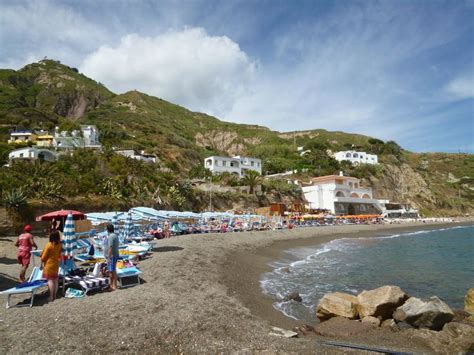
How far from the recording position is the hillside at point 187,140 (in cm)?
6888

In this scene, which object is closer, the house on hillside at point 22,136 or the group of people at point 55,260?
Result: the group of people at point 55,260

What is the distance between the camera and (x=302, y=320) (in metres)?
8.70

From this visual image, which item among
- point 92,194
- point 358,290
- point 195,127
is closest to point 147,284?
point 358,290

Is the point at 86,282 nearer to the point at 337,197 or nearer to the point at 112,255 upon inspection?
the point at 112,255

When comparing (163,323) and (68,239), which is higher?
(68,239)

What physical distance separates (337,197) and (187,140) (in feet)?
174

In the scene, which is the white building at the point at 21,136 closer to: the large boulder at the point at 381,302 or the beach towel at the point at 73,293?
the beach towel at the point at 73,293

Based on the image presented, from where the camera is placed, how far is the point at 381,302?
8.55 m

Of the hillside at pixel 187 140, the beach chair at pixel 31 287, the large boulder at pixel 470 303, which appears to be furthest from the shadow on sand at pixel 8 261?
the large boulder at pixel 470 303

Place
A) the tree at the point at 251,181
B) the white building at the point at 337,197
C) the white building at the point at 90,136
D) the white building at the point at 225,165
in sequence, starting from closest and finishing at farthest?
the tree at the point at 251,181 < the white building at the point at 90,136 < the white building at the point at 337,197 < the white building at the point at 225,165

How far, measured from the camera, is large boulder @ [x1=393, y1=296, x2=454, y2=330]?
7963mm

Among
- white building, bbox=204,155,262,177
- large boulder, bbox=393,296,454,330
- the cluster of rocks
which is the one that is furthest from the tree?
large boulder, bbox=393,296,454,330

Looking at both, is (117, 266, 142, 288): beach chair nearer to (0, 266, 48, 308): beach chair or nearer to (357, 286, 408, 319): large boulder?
(0, 266, 48, 308): beach chair

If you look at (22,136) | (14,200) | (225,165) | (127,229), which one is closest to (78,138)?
(22,136)
